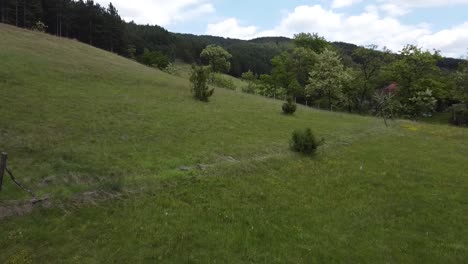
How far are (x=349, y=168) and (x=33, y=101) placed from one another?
69.6 feet

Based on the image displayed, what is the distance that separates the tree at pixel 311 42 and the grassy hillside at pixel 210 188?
4834 cm

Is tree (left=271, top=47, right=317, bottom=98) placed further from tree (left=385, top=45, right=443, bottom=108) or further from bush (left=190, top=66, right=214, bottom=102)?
bush (left=190, top=66, right=214, bottom=102)

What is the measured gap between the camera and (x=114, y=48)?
262 ft

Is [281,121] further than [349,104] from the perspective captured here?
No

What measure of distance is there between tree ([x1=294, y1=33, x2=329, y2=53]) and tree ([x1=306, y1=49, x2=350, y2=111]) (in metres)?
15.8

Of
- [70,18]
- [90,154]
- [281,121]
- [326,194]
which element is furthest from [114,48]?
[326,194]

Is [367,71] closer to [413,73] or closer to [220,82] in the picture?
[413,73]

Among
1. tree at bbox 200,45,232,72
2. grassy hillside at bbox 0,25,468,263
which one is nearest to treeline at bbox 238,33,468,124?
tree at bbox 200,45,232,72

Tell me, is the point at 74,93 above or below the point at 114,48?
below

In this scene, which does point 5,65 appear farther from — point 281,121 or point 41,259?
point 41,259

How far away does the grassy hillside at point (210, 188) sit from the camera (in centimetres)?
997

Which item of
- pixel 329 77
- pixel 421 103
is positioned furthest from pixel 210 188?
pixel 421 103

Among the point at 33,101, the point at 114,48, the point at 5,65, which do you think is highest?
the point at 114,48

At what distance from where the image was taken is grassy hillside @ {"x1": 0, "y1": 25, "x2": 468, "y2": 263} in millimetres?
9969
